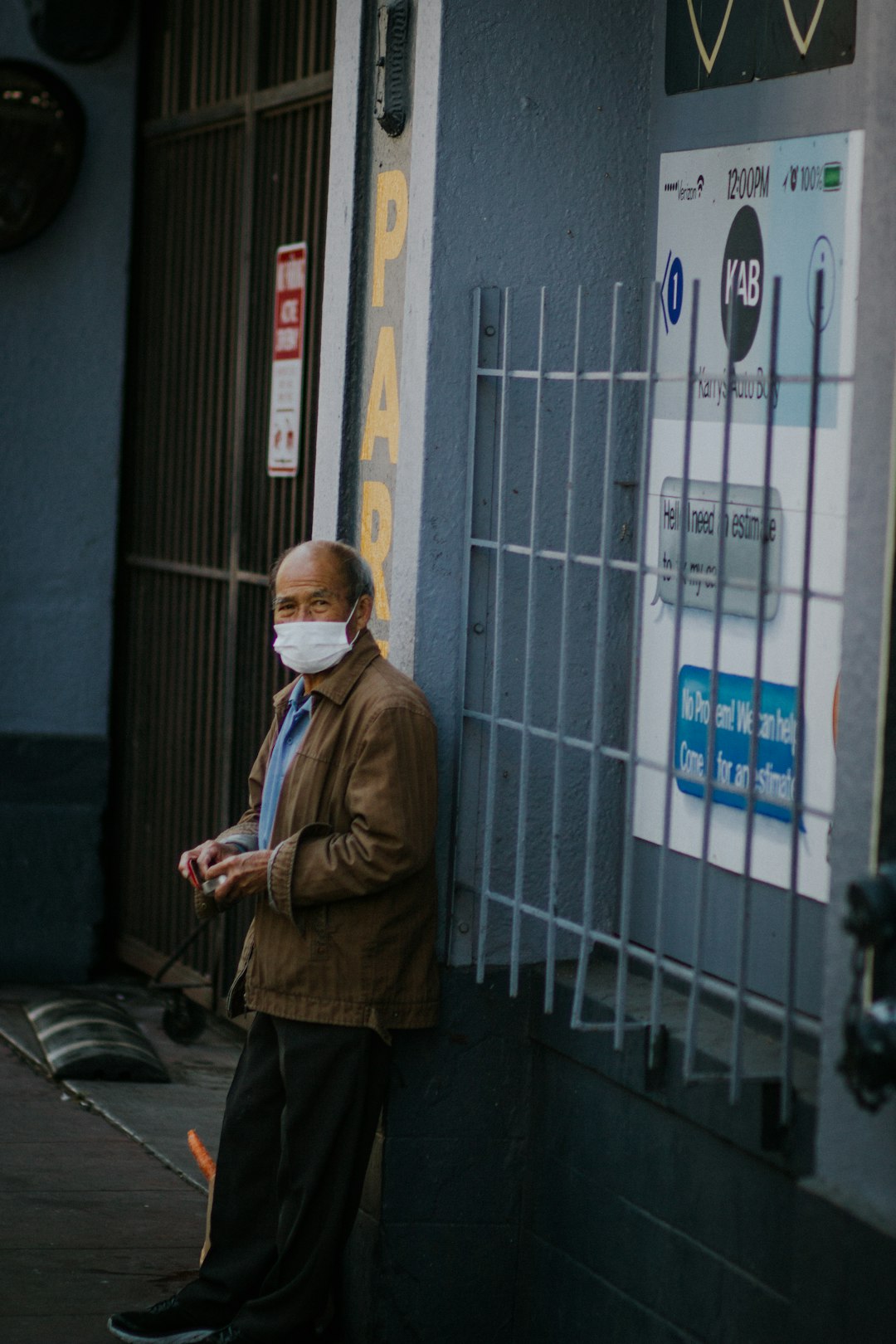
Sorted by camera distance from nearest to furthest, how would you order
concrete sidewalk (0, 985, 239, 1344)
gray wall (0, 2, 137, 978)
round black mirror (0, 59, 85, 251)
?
concrete sidewalk (0, 985, 239, 1344), round black mirror (0, 59, 85, 251), gray wall (0, 2, 137, 978)

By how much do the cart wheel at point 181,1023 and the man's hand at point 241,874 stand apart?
307 cm

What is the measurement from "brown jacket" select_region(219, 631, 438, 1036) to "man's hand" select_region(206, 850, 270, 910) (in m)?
0.03

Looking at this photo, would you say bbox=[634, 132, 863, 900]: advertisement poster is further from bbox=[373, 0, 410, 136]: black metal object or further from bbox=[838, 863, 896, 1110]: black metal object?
bbox=[373, 0, 410, 136]: black metal object

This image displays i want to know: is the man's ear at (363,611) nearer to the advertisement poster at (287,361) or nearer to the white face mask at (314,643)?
the white face mask at (314,643)

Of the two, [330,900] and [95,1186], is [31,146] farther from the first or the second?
[330,900]

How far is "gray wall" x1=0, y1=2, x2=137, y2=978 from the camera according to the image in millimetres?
7840

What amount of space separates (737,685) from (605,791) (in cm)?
64

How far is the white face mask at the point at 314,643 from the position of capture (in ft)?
13.7

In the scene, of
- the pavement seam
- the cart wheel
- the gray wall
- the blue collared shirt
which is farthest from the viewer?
the gray wall

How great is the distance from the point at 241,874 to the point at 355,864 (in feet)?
0.90

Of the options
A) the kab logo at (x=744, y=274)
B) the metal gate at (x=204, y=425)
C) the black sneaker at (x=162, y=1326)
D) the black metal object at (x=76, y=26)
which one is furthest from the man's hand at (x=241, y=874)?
the black metal object at (x=76, y=26)

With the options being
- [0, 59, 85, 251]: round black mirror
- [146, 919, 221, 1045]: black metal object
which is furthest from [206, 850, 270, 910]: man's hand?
[0, 59, 85, 251]: round black mirror

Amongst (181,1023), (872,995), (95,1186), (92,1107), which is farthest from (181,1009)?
(872,995)

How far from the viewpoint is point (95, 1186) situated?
5.50 meters
